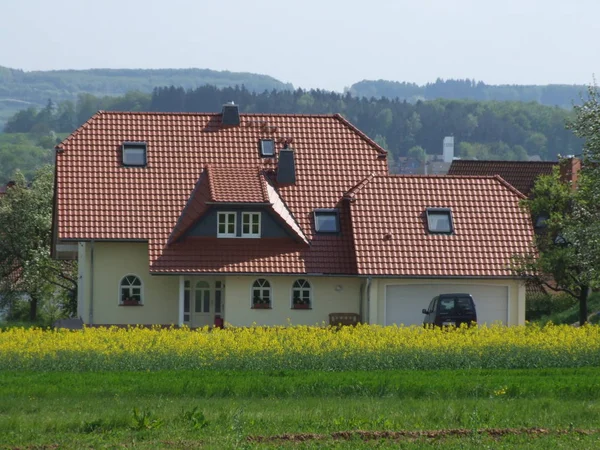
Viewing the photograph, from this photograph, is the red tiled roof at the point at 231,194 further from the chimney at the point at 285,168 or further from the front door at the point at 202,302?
the front door at the point at 202,302

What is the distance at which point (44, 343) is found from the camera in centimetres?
3384

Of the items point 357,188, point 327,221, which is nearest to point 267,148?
point 327,221

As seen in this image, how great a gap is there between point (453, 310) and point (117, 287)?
41.1ft

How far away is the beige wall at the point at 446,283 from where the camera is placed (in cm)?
4759

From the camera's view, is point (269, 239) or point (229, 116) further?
point (229, 116)

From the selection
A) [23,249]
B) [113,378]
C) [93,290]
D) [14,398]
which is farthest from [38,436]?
[23,249]

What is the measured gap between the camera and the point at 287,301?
4875cm

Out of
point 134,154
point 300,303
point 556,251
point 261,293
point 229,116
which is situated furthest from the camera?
point 229,116

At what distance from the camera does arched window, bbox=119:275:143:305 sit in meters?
48.8

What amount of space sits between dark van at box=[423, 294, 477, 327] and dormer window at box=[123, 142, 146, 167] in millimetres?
13265

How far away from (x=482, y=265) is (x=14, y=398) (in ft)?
80.6

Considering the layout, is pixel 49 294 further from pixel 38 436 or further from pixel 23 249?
pixel 38 436

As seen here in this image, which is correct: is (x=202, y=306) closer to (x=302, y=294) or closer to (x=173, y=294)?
(x=173, y=294)

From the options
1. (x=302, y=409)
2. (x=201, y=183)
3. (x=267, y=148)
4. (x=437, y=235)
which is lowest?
(x=302, y=409)
